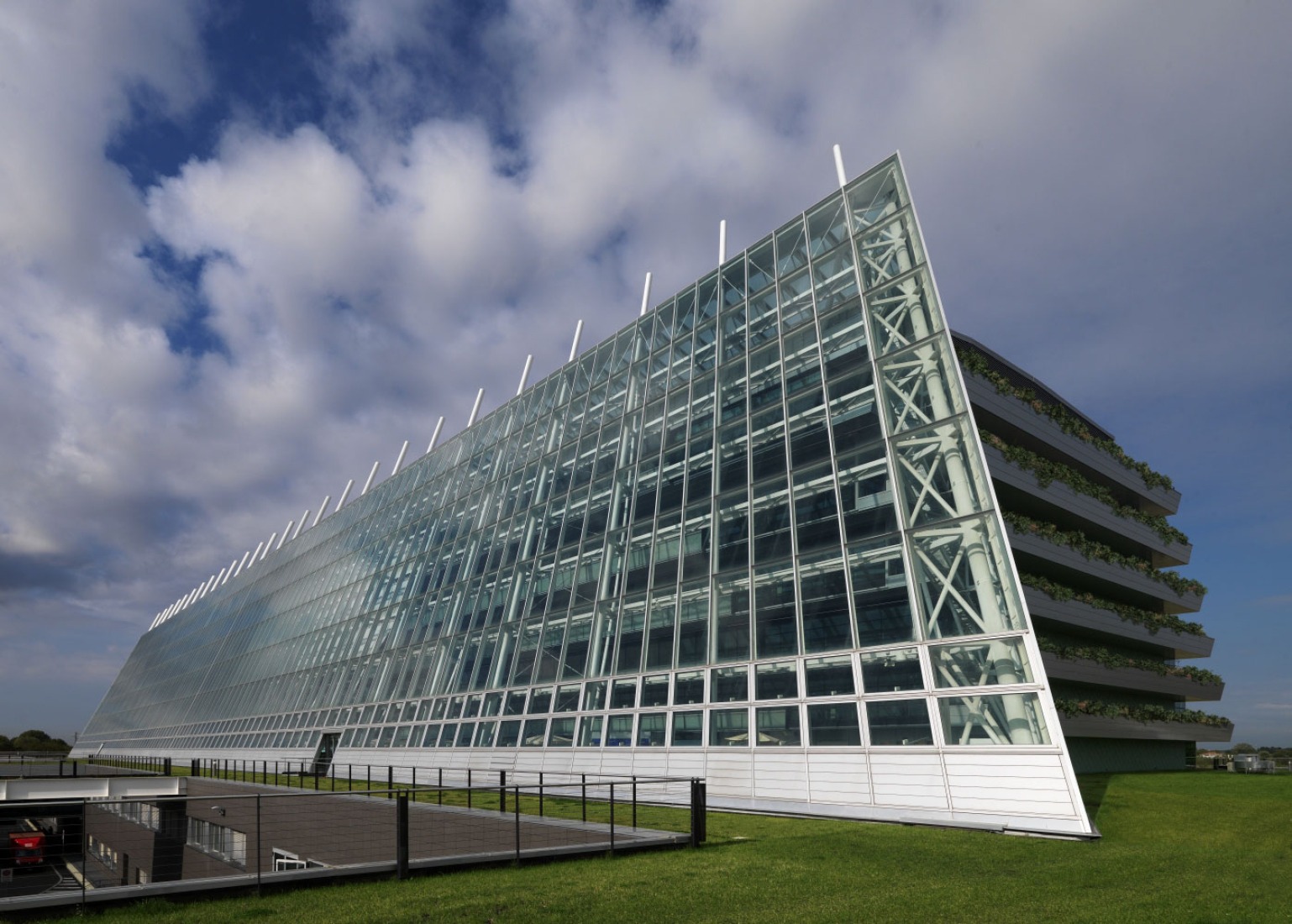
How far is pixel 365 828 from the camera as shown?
18188mm

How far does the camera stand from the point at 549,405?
40625 millimetres

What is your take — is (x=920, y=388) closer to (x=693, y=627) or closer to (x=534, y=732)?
(x=693, y=627)

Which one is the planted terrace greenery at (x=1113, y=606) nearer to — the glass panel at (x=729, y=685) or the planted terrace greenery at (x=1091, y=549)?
the planted terrace greenery at (x=1091, y=549)

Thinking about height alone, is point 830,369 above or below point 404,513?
below

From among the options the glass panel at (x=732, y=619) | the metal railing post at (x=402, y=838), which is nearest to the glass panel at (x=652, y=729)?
the glass panel at (x=732, y=619)

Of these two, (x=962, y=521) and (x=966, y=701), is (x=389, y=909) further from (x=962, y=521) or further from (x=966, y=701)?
(x=962, y=521)

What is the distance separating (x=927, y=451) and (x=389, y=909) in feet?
49.8

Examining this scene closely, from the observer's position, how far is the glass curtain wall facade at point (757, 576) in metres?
17.6

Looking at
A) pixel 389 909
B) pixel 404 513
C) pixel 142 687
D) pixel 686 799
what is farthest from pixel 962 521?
pixel 142 687

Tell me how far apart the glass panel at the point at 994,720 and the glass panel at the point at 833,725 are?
7.21 feet

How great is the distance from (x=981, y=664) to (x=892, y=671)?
81.4 inches

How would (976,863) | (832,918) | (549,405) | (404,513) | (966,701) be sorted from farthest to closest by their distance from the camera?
(404,513), (549,405), (966,701), (976,863), (832,918)

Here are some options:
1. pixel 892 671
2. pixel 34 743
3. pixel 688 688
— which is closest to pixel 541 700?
pixel 688 688

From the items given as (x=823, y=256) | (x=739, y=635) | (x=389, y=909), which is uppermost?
(x=823, y=256)
